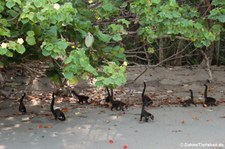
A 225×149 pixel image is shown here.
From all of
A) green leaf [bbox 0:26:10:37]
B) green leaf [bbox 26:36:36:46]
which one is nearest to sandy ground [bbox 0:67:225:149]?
green leaf [bbox 26:36:36:46]

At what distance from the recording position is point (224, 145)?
4.83 meters

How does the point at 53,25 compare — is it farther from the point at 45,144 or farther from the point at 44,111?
the point at 44,111

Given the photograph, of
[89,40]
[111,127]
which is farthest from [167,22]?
[111,127]

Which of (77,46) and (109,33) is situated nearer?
(77,46)

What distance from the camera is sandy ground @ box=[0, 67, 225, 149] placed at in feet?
16.3

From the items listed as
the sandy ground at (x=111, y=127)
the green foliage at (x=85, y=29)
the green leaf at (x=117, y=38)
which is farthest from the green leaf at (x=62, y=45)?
the sandy ground at (x=111, y=127)

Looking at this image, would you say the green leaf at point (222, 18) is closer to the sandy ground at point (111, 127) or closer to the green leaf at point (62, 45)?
the sandy ground at point (111, 127)

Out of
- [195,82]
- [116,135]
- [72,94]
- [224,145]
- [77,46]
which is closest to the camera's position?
[77,46]

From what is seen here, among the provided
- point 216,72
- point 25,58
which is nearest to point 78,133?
point 25,58

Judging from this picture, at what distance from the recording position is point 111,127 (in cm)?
573

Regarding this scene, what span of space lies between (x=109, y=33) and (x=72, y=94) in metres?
3.56

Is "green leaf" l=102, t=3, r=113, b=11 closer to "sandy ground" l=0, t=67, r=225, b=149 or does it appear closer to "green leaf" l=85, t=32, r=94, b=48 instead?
"green leaf" l=85, t=32, r=94, b=48

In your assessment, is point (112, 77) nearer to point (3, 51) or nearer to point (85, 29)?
point (85, 29)

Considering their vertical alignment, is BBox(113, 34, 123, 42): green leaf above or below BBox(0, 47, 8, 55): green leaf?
above
